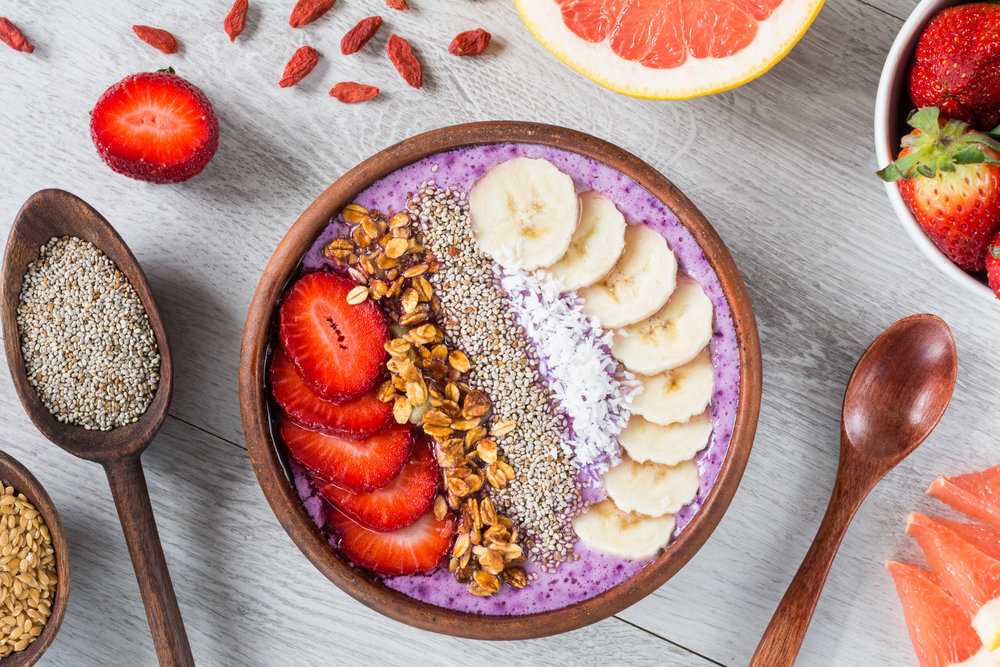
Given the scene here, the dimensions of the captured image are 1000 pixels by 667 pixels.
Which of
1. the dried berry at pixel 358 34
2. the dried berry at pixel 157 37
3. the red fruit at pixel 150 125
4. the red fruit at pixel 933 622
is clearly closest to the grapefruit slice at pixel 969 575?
the red fruit at pixel 933 622

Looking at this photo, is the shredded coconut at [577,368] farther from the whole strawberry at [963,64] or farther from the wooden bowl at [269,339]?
the whole strawberry at [963,64]

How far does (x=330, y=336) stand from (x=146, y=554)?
485 mm

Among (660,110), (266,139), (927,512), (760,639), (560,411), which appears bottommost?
(760,639)

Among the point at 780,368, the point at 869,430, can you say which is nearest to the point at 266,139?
the point at 780,368

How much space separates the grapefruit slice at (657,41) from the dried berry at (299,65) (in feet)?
1.20

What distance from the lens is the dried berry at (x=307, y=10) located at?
44.0 inches

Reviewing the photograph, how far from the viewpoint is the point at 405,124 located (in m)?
1.14

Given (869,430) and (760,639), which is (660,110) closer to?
(869,430)

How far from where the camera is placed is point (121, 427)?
1077 millimetres

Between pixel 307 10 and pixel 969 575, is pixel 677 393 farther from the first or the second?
pixel 307 10

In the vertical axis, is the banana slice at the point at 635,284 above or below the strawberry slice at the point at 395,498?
above

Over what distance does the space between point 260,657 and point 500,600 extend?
0.49m

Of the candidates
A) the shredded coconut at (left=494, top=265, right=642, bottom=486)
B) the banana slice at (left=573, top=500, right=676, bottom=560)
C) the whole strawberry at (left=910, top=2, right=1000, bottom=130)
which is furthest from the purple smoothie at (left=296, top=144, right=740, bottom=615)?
the whole strawberry at (left=910, top=2, right=1000, bottom=130)

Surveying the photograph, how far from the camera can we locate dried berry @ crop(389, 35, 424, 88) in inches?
44.1
